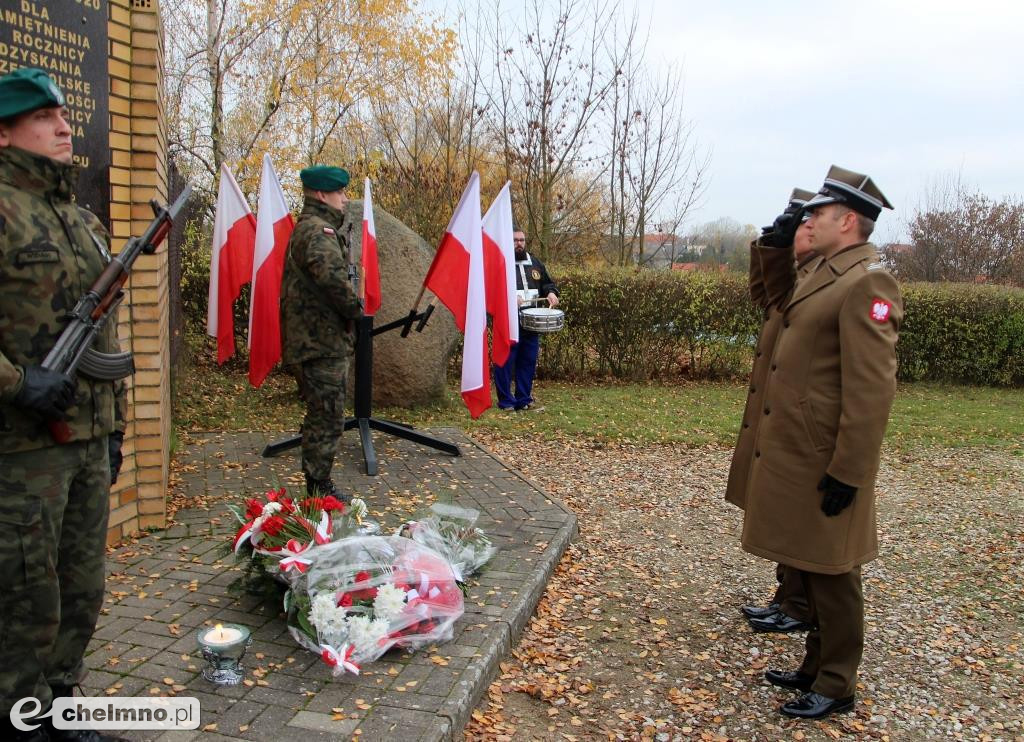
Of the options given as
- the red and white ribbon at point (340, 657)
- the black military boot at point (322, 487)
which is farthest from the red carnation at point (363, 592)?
the black military boot at point (322, 487)

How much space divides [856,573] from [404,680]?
1.95 meters

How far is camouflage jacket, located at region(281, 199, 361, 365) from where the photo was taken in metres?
5.24

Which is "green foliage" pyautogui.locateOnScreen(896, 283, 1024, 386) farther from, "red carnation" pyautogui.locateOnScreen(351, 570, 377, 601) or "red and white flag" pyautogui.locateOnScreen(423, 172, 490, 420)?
"red carnation" pyautogui.locateOnScreen(351, 570, 377, 601)

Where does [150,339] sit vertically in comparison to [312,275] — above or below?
Result: below

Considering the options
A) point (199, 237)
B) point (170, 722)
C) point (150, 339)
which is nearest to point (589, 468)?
point (150, 339)

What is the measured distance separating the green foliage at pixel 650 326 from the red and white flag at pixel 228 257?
6.59m

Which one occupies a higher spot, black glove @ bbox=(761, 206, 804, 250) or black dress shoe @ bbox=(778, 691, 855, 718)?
black glove @ bbox=(761, 206, 804, 250)

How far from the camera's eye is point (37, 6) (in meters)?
3.75

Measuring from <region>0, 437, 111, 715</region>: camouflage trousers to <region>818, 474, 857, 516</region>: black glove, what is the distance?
2.73 meters

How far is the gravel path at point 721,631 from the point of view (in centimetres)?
349

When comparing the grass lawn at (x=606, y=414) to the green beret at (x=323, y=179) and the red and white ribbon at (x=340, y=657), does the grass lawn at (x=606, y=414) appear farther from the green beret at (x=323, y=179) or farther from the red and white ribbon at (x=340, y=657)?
the red and white ribbon at (x=340, y=657)

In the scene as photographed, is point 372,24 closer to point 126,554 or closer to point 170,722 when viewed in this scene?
point 126,554

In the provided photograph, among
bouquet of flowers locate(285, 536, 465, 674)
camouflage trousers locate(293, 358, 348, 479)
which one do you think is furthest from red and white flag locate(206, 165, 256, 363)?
bouquet of flowers locate(285, 536, 465, 674)

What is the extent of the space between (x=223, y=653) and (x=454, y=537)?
154 cm
